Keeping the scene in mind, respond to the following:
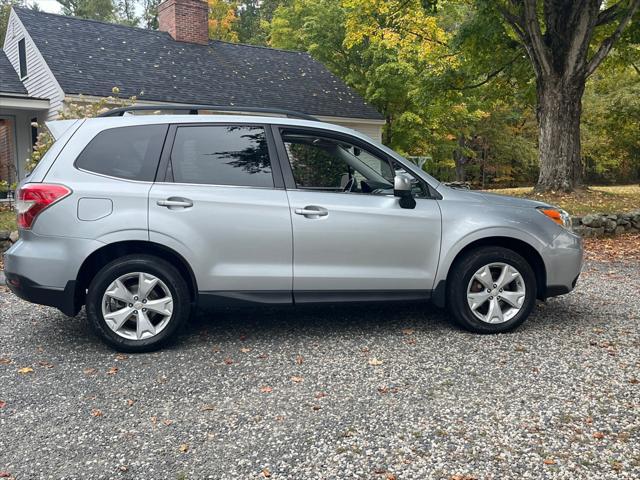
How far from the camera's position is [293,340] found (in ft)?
15.9

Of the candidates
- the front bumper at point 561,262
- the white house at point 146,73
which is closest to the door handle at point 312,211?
the front bumper at point 561,262

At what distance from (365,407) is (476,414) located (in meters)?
0.67

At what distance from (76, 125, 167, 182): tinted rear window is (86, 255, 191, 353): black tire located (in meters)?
0.67

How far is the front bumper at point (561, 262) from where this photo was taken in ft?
16.0

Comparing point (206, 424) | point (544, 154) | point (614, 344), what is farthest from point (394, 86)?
point (206, 424)

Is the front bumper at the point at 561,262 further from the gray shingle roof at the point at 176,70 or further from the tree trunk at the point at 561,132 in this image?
the gray shingle roof at the point at 176,70

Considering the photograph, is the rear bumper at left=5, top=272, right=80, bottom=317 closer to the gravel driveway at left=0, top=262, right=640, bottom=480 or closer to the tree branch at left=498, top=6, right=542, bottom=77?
the gravel driveway at left=0, top=262, right=640, bottom=480

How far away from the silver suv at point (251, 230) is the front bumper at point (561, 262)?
0.01 meters

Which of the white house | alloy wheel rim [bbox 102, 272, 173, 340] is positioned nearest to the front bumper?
alloy wheel rim [bbox 102, 272, 173, 340]

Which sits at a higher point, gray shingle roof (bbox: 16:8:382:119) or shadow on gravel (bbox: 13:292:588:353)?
gray shingle roof (bbox: 16:8:382:119)

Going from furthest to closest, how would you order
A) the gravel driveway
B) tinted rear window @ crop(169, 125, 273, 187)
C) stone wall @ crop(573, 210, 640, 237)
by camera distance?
stone wall @ crop(573, 210, 640, 237), tinted rear window @ crop(169, 125, 273, 187), the gravel driveway

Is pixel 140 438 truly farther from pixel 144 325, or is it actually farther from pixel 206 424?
pixel 144 325

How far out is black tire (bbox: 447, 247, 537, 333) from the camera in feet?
15.6

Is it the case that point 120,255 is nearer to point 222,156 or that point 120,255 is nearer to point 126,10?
point 222,156
